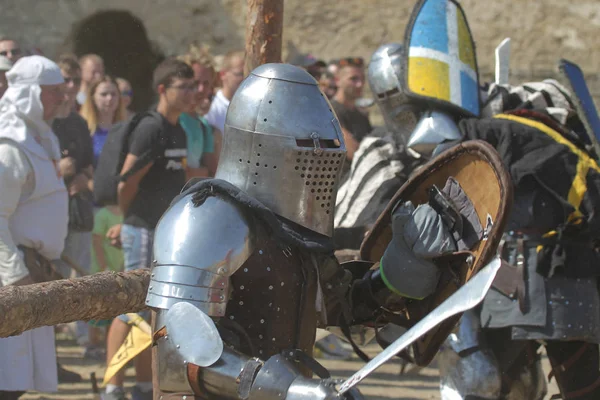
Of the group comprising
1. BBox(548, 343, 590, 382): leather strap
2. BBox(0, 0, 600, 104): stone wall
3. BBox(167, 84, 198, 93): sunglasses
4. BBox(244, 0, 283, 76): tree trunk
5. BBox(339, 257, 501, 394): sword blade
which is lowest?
BBox(548, 343, 590, 382): leather strap

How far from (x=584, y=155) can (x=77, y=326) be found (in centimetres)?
428

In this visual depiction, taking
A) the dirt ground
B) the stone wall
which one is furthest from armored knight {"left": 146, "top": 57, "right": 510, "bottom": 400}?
the stone wall

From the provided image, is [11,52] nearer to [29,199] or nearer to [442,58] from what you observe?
[29,199]

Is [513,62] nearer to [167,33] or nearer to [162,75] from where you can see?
[167,33]

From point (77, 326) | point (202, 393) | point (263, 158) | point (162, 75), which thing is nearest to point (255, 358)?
point (202, 393)

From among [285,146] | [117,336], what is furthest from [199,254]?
[117,336]

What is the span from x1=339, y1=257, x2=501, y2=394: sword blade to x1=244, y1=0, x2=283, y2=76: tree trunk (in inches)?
82.2

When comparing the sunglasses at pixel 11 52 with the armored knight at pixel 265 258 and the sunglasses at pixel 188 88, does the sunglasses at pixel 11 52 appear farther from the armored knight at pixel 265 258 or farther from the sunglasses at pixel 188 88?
the armored knight at pixel 265 258

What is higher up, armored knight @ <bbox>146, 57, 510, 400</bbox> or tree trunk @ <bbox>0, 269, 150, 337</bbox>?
armored knight @ <bbox>146, 57, 510, 400</bbox>

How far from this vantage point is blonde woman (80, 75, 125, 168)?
7266 millimetres

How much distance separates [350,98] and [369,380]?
2.07 metres

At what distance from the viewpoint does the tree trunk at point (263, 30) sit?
457 cm

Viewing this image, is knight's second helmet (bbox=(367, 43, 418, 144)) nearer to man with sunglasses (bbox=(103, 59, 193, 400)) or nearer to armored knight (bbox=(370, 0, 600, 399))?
armored knight (bbox=(370, 0, 600, 399))

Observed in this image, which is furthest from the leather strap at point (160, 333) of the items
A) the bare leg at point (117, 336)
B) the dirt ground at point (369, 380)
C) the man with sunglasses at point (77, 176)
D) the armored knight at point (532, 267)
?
the man with sunglasses at point (77, 176)
